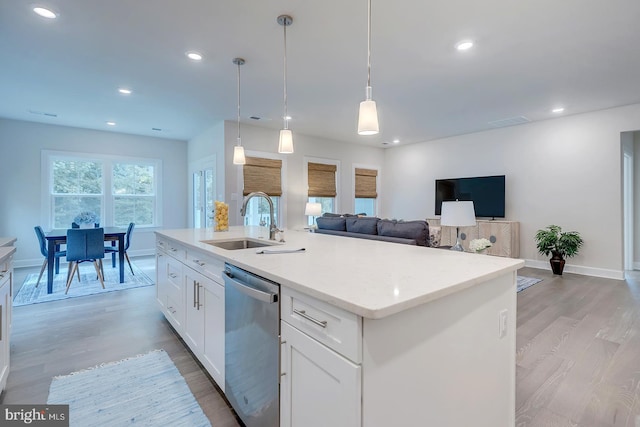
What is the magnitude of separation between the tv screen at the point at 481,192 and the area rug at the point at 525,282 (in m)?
1.55

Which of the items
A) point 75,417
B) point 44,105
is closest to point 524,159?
point 75,417

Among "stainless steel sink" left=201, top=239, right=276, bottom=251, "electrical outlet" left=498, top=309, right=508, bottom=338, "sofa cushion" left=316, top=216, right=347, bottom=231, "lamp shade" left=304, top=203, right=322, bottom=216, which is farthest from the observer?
"lamp shade" left=304, top=203, right=322, bottom=216

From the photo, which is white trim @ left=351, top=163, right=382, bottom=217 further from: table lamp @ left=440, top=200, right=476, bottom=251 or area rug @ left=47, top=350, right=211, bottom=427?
area rug @ left=47, top=350, right=211, bottom=427

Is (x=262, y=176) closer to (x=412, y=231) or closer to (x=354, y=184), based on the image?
(x=354, y=184)

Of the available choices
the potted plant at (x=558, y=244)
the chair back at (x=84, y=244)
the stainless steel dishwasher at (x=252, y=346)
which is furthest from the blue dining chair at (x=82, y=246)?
the potted plant at (x=558, y=244)

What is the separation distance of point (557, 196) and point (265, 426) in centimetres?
606

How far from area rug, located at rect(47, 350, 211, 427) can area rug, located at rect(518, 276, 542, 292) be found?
4.17m

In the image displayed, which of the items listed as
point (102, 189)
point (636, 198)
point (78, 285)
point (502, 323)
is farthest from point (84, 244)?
point (636, 198)

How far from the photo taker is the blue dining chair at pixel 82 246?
3.94 m

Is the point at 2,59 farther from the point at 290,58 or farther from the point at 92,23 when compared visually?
the point at 290,58

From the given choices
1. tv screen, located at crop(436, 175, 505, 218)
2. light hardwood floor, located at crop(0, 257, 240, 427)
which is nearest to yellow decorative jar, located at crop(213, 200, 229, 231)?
light hardwood floor, located at crop(0, 257, 240, 427)

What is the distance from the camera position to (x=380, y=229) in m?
3.82

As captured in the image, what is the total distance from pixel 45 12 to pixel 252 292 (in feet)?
9.20

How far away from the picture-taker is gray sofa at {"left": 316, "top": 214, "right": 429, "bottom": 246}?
3.46 metres
